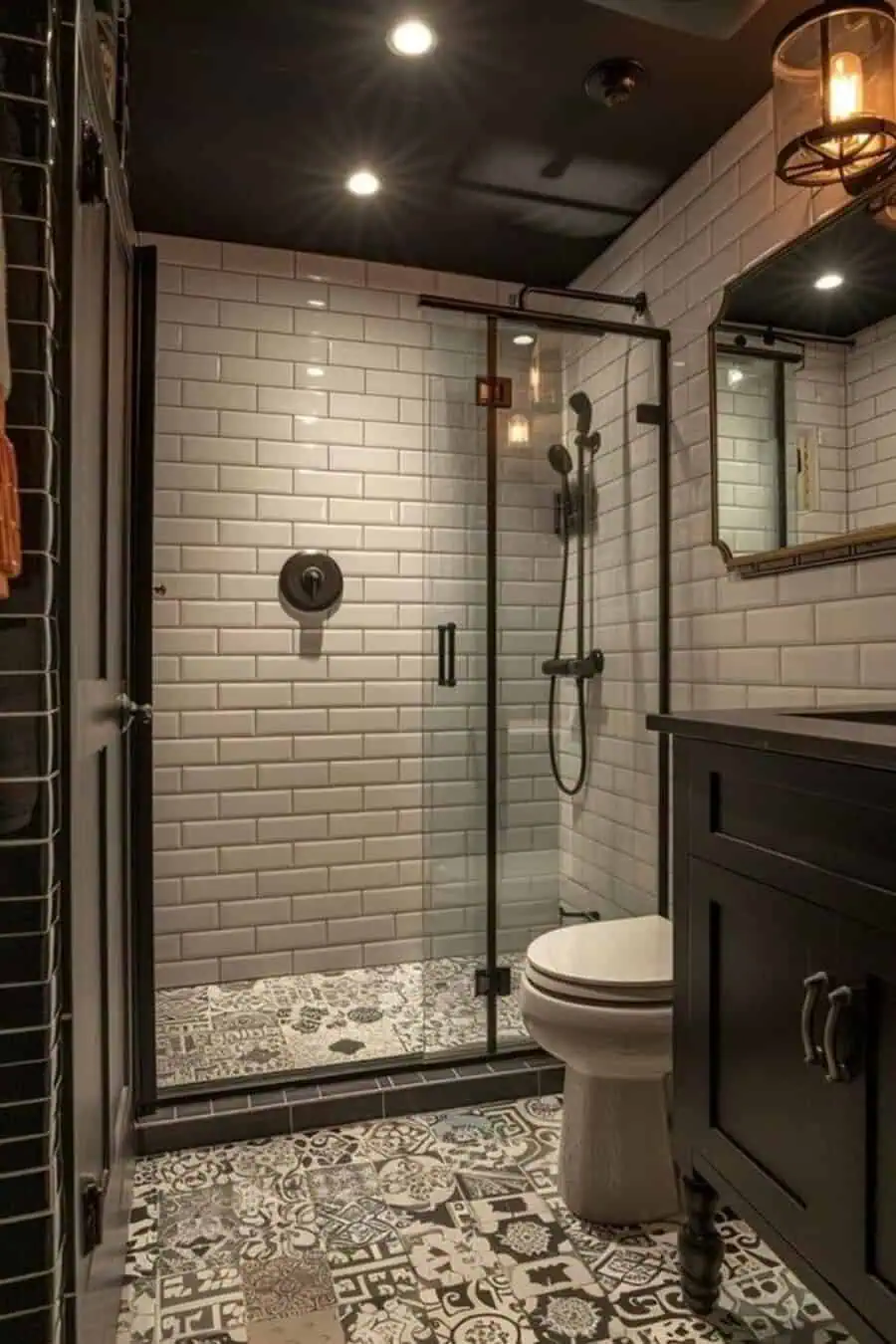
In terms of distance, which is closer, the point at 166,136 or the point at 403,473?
the point at 166,136

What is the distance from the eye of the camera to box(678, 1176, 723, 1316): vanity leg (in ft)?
4.58

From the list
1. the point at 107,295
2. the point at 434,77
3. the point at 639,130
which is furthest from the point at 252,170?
the point at 107,295

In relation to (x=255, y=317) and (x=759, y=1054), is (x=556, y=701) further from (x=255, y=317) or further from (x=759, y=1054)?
(x=255, y=317)

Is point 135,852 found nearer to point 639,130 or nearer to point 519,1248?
point 519,1248

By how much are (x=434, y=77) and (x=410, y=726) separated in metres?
1.95

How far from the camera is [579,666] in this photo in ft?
8.81

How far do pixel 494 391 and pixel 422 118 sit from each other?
0.70 meters

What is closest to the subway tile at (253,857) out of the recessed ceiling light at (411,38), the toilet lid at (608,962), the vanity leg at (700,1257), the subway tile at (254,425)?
the toilet lid at (608,962)

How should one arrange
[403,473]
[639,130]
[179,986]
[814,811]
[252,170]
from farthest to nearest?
1. [403,473]
2. [179,986]
3. [252,170]
4. [639,130]
5. [814,811]

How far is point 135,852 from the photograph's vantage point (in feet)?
6.14

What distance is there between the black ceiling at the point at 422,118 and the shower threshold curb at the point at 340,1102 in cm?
236

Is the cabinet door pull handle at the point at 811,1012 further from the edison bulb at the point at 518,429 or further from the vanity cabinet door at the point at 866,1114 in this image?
the edison bulb at the point at 518,429

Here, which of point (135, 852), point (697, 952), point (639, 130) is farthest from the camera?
point (639, 130)

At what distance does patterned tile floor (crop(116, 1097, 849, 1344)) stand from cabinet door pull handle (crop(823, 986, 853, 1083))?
749 mm
